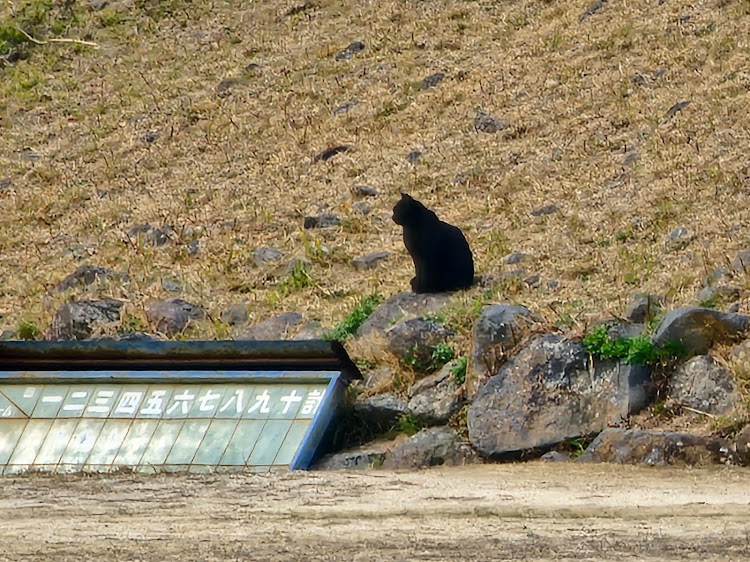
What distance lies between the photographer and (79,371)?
10922 millimetres

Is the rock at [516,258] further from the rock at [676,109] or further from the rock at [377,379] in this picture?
the rock at [676,109]

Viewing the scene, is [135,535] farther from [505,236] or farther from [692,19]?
[692,19]

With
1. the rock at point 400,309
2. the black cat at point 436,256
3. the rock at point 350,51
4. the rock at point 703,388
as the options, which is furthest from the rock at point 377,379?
the rock at point 350,51

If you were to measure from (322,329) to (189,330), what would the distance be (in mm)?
1375

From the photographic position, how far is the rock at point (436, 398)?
33.4 ft

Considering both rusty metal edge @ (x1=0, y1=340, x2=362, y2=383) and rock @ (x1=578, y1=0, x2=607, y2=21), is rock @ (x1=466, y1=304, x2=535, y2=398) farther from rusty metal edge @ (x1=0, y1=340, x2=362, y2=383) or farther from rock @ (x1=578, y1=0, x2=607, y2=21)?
rock @ (x1=578, y1=0, x2=607, y2=21)

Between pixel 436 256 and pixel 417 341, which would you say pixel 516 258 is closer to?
pixel 436 256

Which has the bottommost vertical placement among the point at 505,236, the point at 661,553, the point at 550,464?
the point at 505,236

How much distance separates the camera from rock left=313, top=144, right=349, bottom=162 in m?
17.9

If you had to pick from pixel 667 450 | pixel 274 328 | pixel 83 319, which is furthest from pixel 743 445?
pixel 83 319

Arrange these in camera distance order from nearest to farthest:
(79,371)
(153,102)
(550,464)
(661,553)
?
(661,553) < (550,464) < (79,371) < (153,102)

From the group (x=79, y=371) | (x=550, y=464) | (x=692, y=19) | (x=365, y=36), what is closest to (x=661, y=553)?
(x=550, y=464)

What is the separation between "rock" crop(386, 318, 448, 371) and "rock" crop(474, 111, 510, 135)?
6.71 meters

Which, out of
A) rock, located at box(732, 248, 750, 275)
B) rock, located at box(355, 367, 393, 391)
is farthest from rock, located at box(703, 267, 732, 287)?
rock, located at box(355, 367, 393, 391)
